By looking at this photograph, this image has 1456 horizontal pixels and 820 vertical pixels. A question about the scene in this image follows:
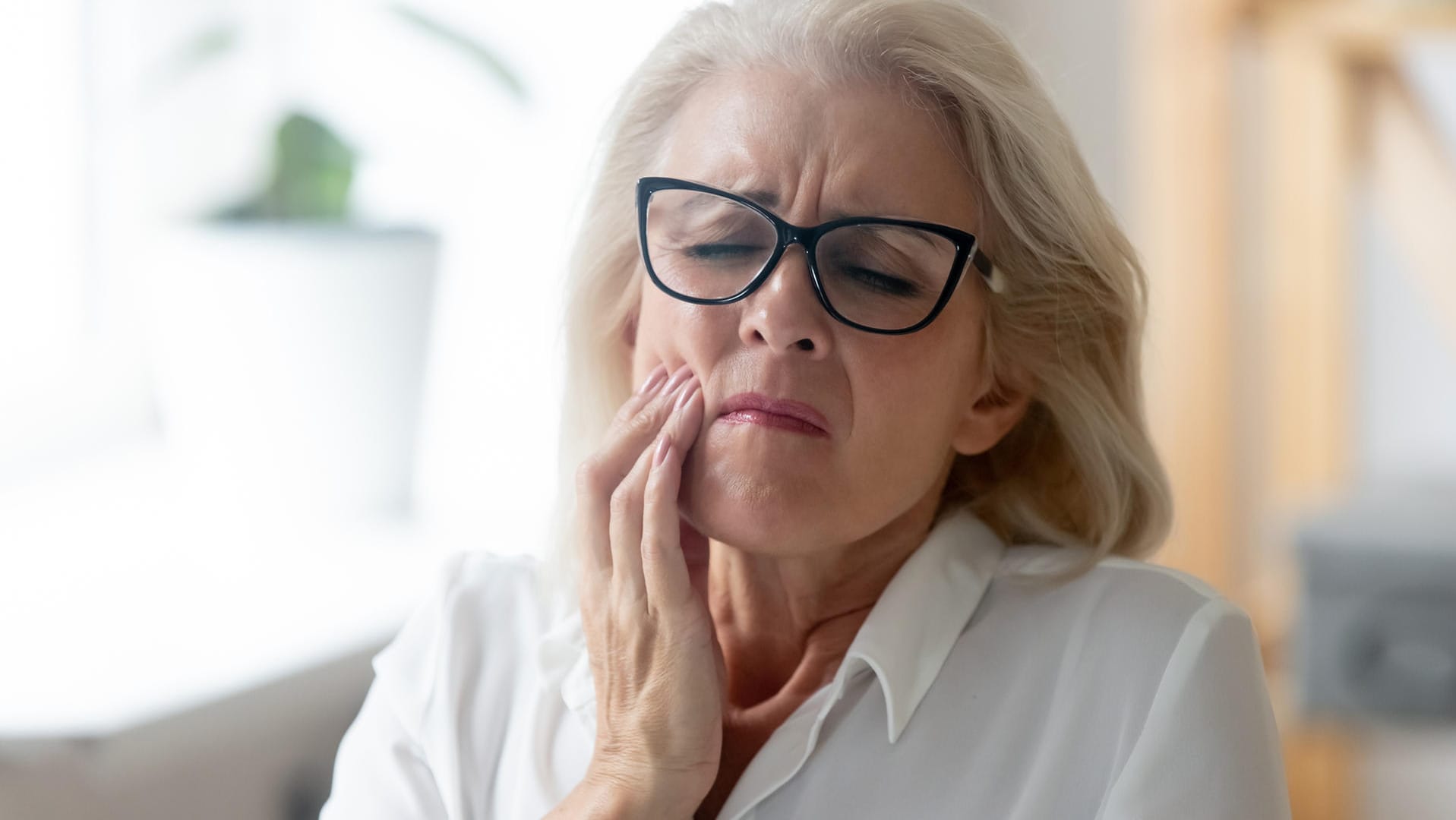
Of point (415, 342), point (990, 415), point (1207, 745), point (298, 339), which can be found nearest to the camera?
point (1207, 745)

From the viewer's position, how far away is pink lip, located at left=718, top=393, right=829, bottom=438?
45.3 inches

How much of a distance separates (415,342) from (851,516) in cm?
101

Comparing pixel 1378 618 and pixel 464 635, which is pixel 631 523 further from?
pixel 1378 618

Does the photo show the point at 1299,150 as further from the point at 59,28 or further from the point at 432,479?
the point at 59,28

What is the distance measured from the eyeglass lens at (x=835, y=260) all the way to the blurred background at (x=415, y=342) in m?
0.28

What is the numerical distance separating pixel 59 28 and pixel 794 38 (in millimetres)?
1405

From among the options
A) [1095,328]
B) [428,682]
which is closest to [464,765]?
[428,682]

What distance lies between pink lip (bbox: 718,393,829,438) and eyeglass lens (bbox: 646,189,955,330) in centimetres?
8

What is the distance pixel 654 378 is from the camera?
1.25 meters

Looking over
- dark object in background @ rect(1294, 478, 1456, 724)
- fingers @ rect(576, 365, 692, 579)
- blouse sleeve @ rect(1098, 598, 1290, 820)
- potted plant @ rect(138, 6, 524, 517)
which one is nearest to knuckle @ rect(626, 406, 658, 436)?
fingers @ rect(576, 365, 692, 579)

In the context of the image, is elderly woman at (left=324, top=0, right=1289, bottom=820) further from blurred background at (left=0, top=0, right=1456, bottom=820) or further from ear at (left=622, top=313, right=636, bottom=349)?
blurred background at (left=0, top=0, right=1456, bottom=820)

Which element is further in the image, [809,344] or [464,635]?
[464,635]

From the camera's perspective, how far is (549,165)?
2666 millimetres

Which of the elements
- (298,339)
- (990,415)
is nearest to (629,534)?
(990,415)
